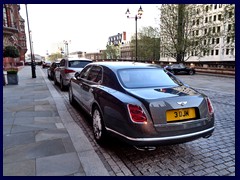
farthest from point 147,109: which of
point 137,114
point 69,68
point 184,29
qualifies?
point 184,29

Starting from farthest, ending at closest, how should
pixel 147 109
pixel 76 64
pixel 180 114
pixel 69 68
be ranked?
pixel 76 64 < pixel 69 68 < pixel 180 114 < pixel 147 109

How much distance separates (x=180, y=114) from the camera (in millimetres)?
3184

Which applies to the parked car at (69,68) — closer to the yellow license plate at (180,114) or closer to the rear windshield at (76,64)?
the rear windshield at (76,64)

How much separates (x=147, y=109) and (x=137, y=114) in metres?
0.17

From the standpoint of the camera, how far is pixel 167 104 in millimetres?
3100

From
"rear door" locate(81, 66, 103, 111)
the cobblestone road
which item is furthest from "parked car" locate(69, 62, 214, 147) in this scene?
the cobblestone road

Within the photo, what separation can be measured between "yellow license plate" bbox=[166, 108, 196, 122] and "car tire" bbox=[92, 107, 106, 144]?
126 cm

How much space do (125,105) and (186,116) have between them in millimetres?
982

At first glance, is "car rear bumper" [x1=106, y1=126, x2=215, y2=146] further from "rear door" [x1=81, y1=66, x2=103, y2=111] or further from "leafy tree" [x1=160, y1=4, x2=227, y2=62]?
"leafy tree" [x1=160, y1=4, x2=227, y2=62]

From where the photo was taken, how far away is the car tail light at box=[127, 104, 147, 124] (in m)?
3.03

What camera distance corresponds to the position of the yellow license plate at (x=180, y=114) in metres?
3.12

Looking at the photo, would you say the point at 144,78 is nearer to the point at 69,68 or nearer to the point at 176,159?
the point at 176,159

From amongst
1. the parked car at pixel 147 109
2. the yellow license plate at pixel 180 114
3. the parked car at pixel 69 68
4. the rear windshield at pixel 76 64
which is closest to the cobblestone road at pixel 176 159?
the parked car at pixel 147 109
